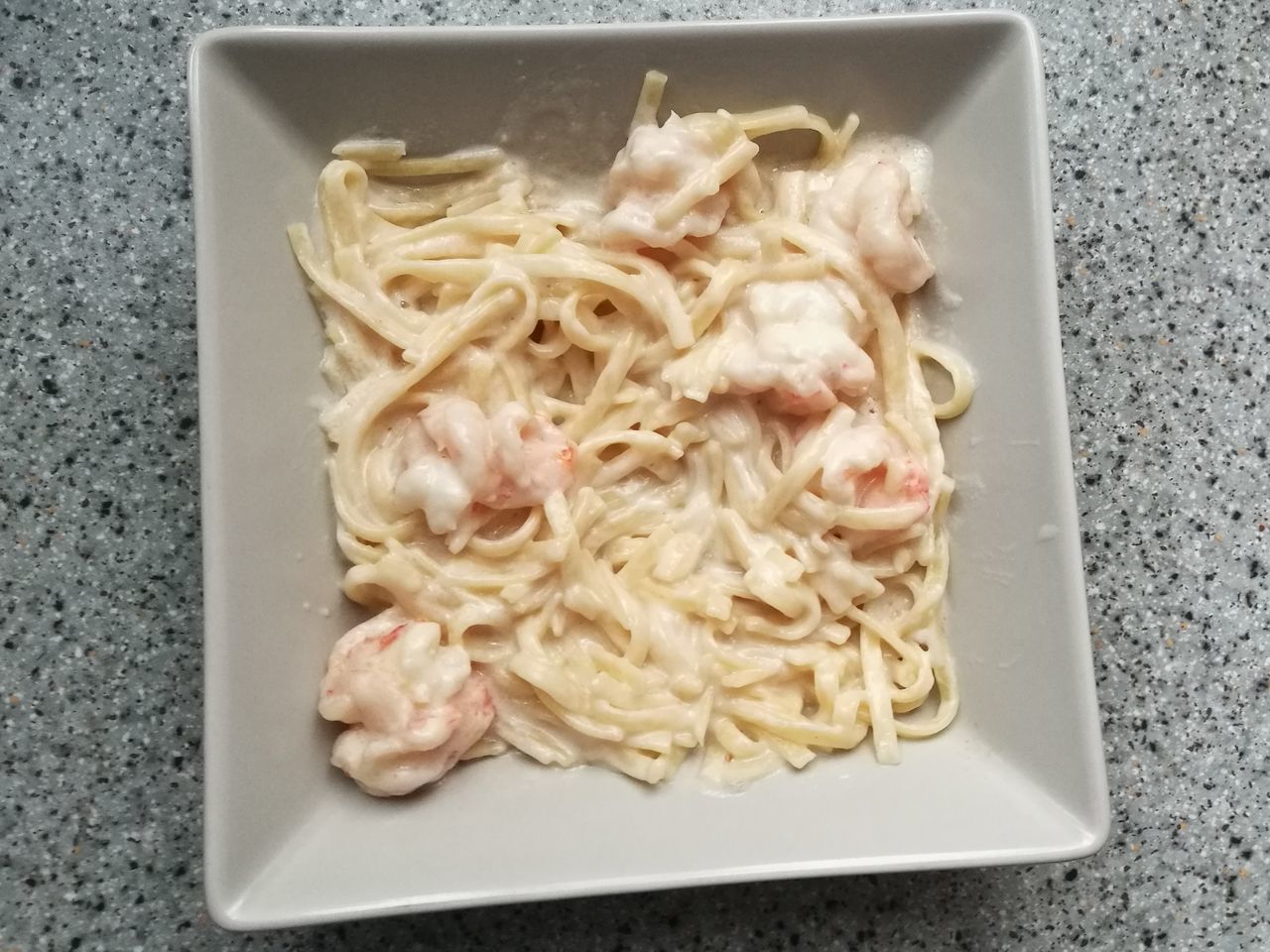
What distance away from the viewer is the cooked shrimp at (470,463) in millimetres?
1219

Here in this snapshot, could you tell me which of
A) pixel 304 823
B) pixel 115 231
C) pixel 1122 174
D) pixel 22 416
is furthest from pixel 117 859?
pixel 1122 174

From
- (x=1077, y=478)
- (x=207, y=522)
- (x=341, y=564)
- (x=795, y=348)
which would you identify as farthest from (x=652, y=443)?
(x=1077, y=478)

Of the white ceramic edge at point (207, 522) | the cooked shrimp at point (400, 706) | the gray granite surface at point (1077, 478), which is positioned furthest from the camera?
the gray granite surface at point (1077, 478)

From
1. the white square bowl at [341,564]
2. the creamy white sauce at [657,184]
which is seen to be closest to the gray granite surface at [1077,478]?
the white square bowl at [341,564]

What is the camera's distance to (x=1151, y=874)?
1.43 meters

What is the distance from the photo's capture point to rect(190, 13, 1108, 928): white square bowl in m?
1.11

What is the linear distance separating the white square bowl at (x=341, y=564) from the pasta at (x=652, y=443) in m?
0.04

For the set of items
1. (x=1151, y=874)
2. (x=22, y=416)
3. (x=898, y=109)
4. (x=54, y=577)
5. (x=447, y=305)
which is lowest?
(x=1151, y=874)

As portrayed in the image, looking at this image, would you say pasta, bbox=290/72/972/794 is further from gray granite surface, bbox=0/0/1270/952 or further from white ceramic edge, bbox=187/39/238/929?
gray granite surface, bbox=0/0/1270/952

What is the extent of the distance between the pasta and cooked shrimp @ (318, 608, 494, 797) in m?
0.01

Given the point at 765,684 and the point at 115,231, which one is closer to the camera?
the point at 765,684

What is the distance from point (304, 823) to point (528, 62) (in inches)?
38.4

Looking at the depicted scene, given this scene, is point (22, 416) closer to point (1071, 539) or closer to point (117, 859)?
point (117, 859)

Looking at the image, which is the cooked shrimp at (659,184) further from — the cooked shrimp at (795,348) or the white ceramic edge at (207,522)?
the white ceramic edge at (207,522)
